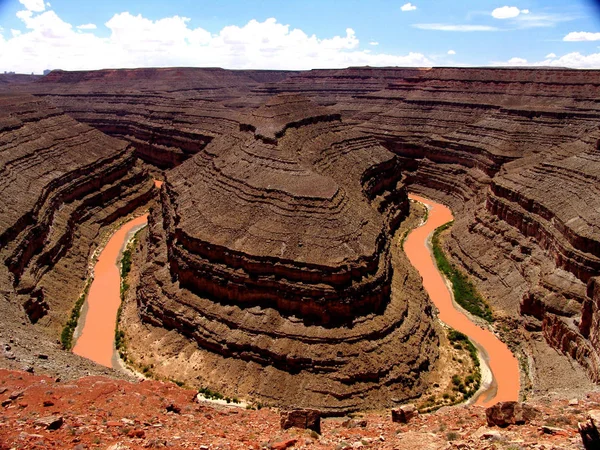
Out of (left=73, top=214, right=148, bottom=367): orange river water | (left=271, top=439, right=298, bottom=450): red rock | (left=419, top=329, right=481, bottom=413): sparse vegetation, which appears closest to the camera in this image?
(left=271, top=439, right=298, bottom=450): red rock

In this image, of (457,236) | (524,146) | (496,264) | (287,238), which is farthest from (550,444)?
(524,146)

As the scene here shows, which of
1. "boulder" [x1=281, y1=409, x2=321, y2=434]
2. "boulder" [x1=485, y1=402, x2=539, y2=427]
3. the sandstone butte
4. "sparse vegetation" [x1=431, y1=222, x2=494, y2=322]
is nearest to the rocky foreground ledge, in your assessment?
"boulder" [x1=485, y1=402, x2=539, y2=427]

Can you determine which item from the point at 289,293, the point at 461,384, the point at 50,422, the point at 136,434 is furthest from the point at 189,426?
the point at 461,384

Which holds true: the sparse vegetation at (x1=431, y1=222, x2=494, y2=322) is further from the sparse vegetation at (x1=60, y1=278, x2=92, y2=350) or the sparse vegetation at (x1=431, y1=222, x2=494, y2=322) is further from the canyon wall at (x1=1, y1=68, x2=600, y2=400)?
the sparse vegetation at (x1=60, y1=278, x2=92, y2=350)

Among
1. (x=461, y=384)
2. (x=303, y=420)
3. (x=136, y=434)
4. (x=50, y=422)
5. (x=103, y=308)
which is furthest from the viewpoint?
(x=103, y=308)

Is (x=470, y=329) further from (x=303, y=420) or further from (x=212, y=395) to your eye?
(x=303, y=420)

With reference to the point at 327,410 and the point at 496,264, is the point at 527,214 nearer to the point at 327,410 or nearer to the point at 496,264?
the point at 496,264

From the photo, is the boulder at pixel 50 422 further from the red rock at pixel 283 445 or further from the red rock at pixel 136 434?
the red rock at pixel 283 445
